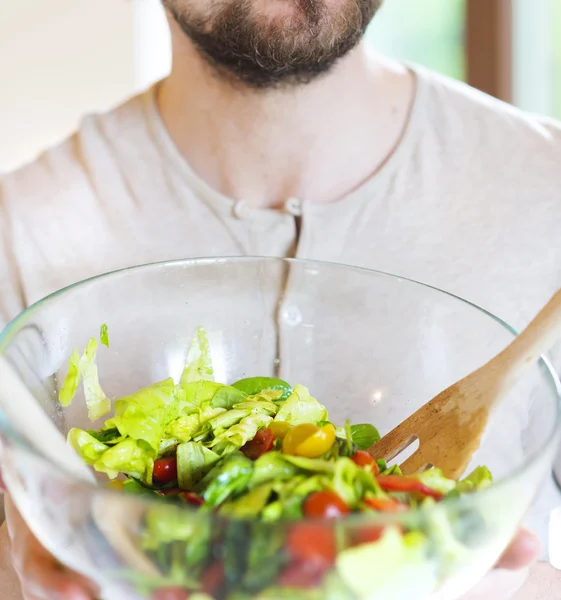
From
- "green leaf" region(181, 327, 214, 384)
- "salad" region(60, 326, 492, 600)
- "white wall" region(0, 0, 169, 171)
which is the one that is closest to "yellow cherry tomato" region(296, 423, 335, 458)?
"salad" region(60, 326, 492, 600)

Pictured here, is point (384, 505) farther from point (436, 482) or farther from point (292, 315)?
point (292, 315)

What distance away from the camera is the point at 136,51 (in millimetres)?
2346

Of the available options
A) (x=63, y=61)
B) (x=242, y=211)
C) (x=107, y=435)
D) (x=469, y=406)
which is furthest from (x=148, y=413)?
(x=63, y=61)

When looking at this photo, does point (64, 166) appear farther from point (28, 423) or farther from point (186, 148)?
point (28, 423)

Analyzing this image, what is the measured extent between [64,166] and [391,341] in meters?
0.57

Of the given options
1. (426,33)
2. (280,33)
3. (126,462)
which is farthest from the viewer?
(426,33)

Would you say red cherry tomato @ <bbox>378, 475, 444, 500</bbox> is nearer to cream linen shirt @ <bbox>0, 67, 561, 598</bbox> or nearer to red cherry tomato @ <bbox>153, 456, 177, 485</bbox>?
red cherry tomato @ <bbox>153, 456, 177, 485</bbox>

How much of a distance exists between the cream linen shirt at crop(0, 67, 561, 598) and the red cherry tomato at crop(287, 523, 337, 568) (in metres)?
0.59

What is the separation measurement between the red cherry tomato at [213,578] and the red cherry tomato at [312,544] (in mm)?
42

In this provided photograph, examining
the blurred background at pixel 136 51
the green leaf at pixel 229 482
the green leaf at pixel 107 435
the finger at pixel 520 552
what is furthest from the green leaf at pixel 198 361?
the blurred background at pixel 136 51

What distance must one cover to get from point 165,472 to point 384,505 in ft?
0.65

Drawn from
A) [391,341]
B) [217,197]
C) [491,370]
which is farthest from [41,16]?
[491,370]

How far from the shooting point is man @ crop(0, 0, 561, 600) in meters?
0.95

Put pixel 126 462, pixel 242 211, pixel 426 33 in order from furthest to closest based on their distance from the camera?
pixel 426 33 → pixel 242 211 → pixel 126 462
